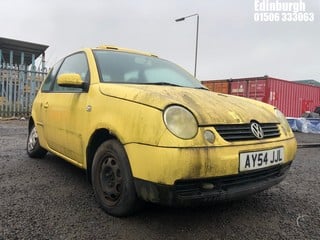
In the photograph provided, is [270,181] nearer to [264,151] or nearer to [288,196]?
[264,151]

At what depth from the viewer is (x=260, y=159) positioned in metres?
2.67

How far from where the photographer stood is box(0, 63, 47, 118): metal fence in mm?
13641

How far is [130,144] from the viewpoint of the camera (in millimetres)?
2541

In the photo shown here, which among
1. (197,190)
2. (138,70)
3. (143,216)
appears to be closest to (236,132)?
(197,190)

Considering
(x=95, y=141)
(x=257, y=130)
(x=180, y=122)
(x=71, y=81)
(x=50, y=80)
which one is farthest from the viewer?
(x=50, y=80)

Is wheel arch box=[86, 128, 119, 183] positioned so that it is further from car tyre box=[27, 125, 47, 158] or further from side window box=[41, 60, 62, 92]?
car tyre box=[27, 125, 47, 158]

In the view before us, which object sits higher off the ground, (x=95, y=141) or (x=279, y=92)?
(x=279, y=92)

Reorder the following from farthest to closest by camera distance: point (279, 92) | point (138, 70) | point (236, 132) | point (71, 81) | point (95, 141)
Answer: point (279, 92), point (138, 70), point (71, 81), point (95, 141), point (236, 132)

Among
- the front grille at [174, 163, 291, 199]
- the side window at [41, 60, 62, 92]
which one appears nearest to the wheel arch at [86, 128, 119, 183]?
the front grille at [174, 163, 291, 199]

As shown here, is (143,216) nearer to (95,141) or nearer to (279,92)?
(95,141)

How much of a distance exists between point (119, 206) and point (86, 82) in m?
1.25

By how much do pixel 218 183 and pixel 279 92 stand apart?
16.5 metres

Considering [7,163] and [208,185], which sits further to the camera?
[7,163]

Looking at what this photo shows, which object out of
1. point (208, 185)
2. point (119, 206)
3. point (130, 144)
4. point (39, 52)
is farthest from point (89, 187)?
point (39, 52)
